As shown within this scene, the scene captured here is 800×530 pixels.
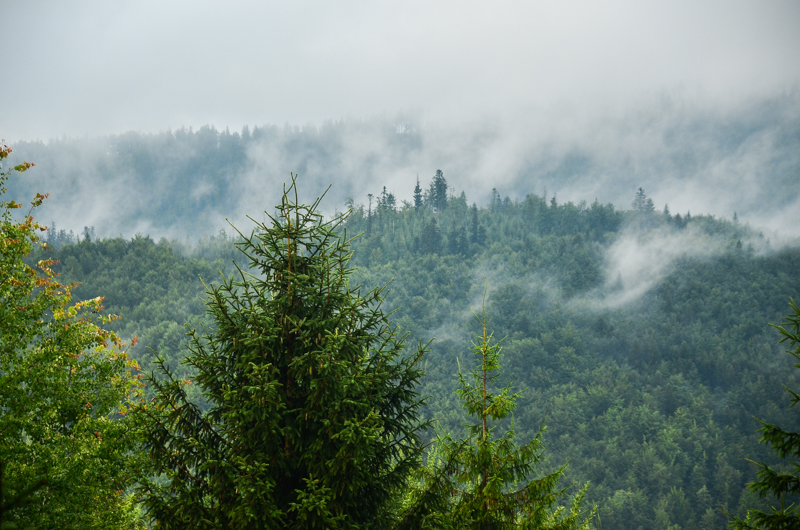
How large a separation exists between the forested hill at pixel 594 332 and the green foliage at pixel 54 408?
96602 millimetres

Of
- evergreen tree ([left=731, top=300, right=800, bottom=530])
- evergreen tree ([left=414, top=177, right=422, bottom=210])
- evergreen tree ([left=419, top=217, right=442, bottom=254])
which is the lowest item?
evergreen tree ([left=731, top=300, right=800, bottom=530])

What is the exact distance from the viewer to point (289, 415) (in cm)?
744

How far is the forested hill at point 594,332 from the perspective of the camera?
112m

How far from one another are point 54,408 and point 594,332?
182 metres

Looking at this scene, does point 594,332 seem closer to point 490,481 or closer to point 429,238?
point 429,238

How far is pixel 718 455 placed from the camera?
11256 centimetres

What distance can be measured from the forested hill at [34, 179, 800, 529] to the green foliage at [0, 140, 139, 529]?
96.6 metres

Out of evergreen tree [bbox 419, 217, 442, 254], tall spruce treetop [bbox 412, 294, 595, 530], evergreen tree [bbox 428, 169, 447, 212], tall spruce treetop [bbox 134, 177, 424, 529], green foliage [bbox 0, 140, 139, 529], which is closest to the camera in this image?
tall spruce treetop [bbox 134, 177, 424, 529]

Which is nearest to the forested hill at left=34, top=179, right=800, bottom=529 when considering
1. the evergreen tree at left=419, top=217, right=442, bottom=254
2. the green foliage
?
the evergreen tree at left=419, top=217, right=442, bottom=254

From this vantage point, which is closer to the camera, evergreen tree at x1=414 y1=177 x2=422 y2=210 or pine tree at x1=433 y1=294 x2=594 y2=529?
pine tree at x1=433 y1=294 x2=594 y2=529

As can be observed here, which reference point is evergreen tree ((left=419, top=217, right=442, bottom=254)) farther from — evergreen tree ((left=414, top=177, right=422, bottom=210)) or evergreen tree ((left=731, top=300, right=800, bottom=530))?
evergreen tree ((left=731, top=300, right=800, bottom=530))

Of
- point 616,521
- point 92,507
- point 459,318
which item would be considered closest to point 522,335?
point 459,318

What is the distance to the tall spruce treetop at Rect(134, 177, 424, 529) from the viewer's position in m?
6.58

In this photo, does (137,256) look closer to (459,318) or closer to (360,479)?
(459,318)
